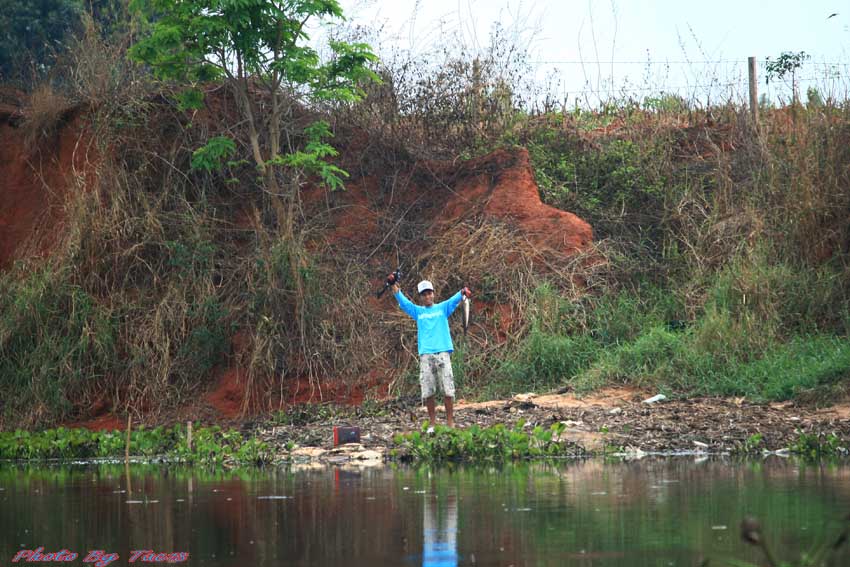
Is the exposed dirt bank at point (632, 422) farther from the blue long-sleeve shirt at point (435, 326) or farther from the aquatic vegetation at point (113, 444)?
the blue long-sleeve shirt at point (435, 326)

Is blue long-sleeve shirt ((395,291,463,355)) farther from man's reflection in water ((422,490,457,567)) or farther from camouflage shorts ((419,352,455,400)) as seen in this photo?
man's reflection in water ((422,490,457,567))

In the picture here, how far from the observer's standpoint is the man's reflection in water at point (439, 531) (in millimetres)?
7219

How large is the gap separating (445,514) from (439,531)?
0.87m

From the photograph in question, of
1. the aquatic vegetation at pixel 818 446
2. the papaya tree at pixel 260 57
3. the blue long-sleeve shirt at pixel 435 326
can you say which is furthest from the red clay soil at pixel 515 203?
the aquatic vegetation at pixel 818 446

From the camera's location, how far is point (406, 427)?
1692 centimetres

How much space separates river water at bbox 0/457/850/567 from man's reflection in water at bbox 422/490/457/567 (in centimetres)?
2

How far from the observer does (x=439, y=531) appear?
27.7 feet

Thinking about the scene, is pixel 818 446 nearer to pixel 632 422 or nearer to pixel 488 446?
pixel 632 422

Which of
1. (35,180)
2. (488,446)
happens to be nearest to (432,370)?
(488,446)

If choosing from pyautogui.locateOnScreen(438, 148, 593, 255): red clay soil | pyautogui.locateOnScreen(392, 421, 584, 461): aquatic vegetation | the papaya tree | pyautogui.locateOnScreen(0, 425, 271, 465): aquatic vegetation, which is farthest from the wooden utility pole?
pyautogui.locateOnScreen(0, 425, 271, 465): aquatic vegetation

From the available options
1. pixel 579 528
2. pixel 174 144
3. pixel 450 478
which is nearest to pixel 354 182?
pixel 174 144

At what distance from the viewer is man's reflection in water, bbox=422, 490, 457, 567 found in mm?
7219

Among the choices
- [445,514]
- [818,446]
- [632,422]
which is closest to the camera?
[445,514]

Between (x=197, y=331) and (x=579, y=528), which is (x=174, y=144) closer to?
(x=197, y=331)
